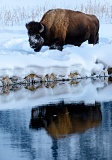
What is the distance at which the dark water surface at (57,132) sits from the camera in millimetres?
7668

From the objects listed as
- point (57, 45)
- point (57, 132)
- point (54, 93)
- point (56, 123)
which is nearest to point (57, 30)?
point (57, 45)

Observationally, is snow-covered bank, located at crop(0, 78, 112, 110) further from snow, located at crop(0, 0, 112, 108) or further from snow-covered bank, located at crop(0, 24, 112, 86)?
snow-covered bank, located at crop(0, 24, 112, 86)

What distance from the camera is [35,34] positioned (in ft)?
71.7

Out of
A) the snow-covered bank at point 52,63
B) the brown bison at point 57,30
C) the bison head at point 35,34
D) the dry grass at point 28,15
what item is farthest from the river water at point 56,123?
the dry grass at point 28,15

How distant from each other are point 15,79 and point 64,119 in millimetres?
6963

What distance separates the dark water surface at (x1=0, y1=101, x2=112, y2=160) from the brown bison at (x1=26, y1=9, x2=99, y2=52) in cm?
955

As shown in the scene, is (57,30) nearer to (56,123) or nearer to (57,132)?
(56,123)

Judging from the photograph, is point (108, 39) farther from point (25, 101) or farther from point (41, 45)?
point (25, 101)

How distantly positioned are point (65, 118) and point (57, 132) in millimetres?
1443

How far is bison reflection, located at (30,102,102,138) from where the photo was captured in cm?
954

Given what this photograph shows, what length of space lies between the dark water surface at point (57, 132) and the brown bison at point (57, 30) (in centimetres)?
955

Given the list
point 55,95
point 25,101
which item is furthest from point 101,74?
point 25,101

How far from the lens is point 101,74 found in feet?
66.1

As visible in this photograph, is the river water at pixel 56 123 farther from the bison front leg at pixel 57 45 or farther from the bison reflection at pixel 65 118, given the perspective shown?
A: the bison front leg at pixel 57 45
